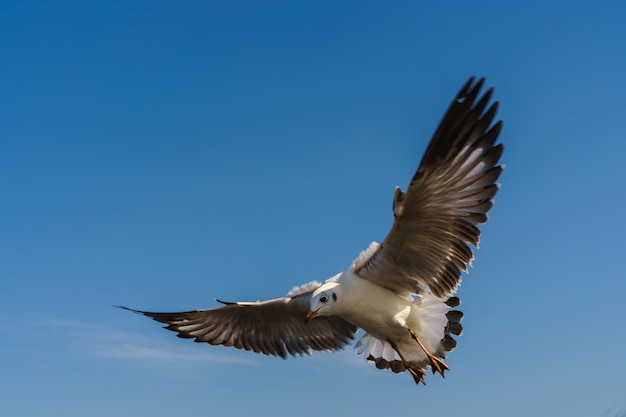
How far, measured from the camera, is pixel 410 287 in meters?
8.95

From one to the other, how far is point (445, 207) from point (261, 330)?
408 centimetres

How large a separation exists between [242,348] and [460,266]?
Answer: 13.0 ft

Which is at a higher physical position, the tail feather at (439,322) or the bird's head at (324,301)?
the bird's head at (324,301)

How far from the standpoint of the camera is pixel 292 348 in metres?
11.0

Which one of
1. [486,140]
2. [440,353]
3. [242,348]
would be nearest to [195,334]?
[242,348]

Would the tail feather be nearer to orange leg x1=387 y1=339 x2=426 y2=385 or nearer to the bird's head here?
orange leg x1=387 y1=339 x2=426 y2=385

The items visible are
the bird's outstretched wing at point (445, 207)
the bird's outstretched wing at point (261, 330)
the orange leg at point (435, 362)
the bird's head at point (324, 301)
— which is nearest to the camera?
the bird's outstretched wing at point (445, 207)

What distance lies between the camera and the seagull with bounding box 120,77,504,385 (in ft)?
24.9

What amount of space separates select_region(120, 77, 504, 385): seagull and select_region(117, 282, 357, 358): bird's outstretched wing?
0.05 feet

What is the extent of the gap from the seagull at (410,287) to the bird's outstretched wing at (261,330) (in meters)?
0.01

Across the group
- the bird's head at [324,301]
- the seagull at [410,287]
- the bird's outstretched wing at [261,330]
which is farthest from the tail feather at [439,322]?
the bird's outstretched wing at [261,330]

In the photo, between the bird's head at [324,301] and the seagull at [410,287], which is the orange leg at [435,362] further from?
the bird's head at [324,301]

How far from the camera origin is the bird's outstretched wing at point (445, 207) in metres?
7.47

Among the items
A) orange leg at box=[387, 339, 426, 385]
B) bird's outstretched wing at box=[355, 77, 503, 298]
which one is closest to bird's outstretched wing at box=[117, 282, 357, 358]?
orange leg at box=[387, 339, 426, 385]
